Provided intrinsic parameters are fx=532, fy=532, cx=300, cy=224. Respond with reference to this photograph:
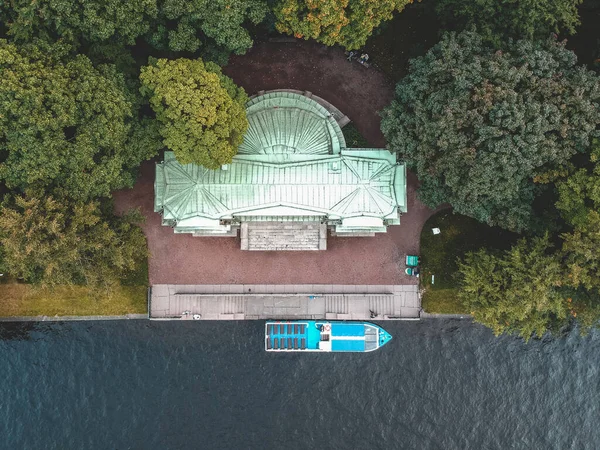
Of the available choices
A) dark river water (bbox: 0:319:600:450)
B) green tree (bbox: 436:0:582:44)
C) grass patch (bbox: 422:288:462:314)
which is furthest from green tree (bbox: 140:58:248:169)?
grass patch (bbox: 422:288:462:314)

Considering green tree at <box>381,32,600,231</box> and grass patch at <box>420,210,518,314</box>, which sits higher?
green tree at <box>381,32,600,231</box>

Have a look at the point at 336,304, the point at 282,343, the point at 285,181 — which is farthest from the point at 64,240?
the point at 336,304

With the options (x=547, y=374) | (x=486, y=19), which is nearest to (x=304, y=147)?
(x=486, y=19)

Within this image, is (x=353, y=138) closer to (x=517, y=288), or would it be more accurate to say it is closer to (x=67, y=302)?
(x=517, y=288)

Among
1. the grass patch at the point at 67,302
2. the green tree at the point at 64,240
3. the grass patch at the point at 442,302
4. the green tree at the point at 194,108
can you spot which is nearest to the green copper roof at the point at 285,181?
the green tree at the point at 194,108

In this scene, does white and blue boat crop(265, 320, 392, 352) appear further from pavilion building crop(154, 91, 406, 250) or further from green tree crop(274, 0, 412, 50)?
green tree crop(274, 0, 412, 50)

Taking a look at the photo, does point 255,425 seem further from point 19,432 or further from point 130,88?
point 130,88
